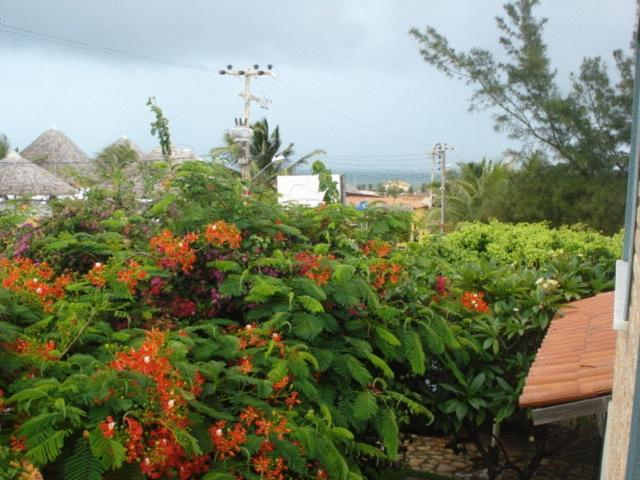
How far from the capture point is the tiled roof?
3.97 m

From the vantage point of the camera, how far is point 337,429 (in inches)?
158

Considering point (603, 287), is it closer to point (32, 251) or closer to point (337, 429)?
point (337, 429)

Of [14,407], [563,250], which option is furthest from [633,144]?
[563,250]

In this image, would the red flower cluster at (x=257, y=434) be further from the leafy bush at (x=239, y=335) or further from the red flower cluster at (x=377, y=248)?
the red flower cluster at (x=377, y=248)

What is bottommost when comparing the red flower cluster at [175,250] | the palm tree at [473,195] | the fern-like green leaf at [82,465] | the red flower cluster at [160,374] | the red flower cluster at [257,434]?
the palm tree at [473,195]

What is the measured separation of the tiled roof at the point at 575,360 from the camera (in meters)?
3.97

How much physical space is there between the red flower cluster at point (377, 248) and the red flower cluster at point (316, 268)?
0.86 meters

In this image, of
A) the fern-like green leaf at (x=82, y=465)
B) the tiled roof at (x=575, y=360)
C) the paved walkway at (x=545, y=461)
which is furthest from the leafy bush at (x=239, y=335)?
the paved walkway at (x=545, y=461)

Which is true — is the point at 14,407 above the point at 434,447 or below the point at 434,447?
above

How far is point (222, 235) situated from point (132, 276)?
0.71 meters

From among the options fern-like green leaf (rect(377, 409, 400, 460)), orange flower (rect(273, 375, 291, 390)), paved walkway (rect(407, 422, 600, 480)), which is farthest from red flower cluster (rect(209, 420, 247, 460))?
paved walkway (rect(407, 422, 600, 480))

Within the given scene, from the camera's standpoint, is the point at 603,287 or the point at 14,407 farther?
the point at 603,287

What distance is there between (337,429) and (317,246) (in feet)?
5.69

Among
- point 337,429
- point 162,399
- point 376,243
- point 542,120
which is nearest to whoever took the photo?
point 162,399
